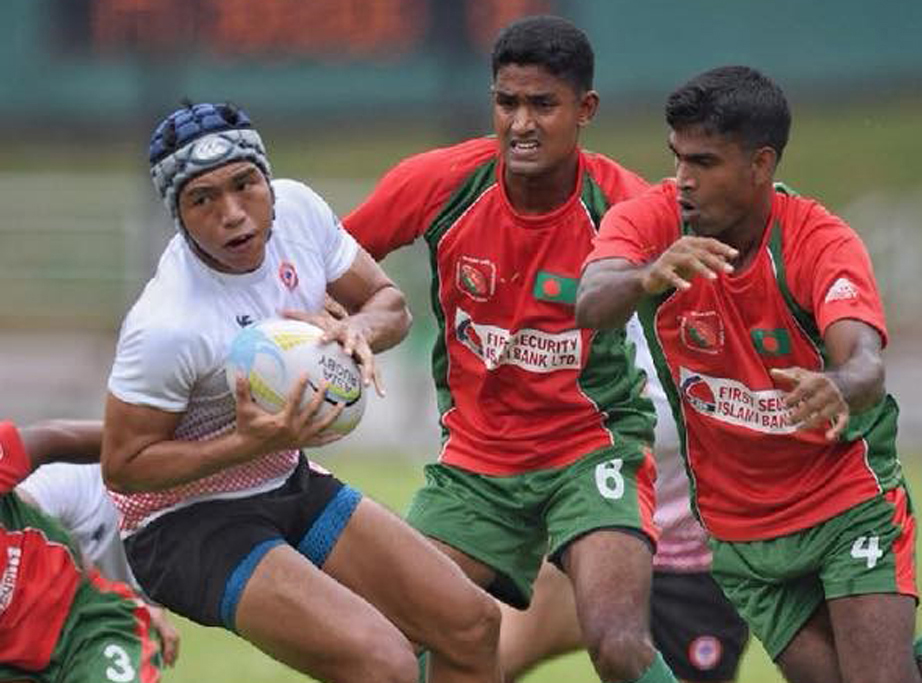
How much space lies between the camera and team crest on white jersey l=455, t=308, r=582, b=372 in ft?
25.6

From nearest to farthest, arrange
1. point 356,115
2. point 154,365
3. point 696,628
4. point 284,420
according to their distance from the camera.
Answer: point 284,420
point 154,365
point 696,628
point 356,115

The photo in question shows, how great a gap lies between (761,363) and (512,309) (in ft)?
3.70

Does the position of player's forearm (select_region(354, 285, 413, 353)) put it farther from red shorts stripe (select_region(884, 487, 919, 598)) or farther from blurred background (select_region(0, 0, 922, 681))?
blurred background (select_region(0, 0, 922, 681))

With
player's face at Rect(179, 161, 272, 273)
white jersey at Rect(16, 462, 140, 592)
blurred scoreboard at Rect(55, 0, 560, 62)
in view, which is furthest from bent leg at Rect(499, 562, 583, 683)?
blurred scoreboard at Rect(55, 0, 560, 62)

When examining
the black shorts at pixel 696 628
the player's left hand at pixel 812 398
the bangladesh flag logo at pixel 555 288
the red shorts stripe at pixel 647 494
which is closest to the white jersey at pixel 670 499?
the black shorts at pixel 696 628

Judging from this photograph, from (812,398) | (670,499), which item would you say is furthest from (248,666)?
(812,398)

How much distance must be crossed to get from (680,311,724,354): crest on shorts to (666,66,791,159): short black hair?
521mm

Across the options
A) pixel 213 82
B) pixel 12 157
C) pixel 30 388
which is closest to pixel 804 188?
pixel 213 82

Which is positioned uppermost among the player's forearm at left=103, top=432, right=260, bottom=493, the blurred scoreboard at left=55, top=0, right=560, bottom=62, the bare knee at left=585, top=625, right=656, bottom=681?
the player's forearm at left=103, top=432, right=260, bottom=493

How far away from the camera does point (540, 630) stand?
8.59 meters

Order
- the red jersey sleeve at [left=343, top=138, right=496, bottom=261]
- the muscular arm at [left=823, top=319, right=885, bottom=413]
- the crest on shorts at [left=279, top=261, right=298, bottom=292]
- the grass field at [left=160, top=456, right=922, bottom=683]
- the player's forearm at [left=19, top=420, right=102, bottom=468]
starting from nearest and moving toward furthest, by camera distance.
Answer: the muscular arm at [left=823, top=319, right=885, bottom=413] → the crest on shorts at [left=279, top=261, right=298, bottom=292] → the player's forearm at [left=19, top=420, right=102, bottom=468] → the red jersey sleeve at [left=343, top=138, right=496, bottom=261] → the grass field at [left=160, top=456, right=922, bottom=683]

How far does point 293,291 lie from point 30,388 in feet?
47.5

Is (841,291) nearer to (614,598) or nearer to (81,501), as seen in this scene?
(614,598)

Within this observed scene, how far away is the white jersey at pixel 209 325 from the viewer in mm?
6777
